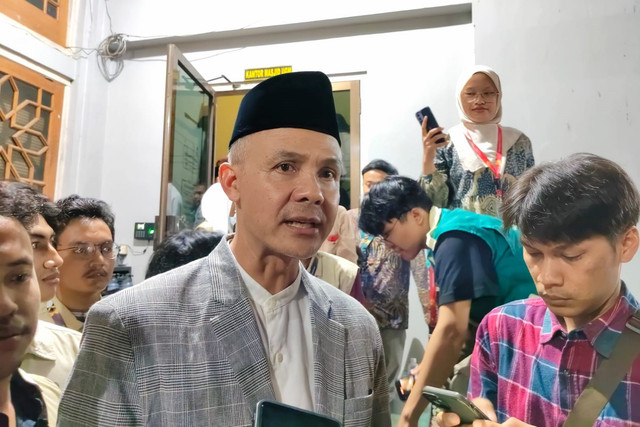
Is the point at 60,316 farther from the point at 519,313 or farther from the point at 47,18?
the point at 47,18

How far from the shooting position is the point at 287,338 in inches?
29.2

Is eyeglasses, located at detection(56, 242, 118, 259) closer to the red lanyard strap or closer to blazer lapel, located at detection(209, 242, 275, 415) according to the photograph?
blazer lapel, located at detection(209, 242, 275, 415)

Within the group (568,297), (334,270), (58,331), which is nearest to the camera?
(568,297)

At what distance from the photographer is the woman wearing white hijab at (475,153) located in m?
0.97

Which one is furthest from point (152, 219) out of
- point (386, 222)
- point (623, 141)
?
point (623, 141)

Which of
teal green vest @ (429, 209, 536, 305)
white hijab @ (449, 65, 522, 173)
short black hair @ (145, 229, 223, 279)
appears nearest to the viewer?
teal green vest @ (429, 209, 536, 305)

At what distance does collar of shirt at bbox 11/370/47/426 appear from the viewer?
64cm

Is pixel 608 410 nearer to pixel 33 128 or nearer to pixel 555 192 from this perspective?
pixel 555 192

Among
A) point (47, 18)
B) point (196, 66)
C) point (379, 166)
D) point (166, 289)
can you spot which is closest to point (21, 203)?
point (166, 289)

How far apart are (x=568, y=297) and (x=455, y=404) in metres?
0.24

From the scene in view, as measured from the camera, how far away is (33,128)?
6.10 ft

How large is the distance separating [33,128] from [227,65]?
2.76ft

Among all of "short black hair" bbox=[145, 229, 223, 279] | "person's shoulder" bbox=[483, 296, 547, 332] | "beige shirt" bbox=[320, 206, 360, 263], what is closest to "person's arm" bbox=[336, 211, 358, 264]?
"beige shirt" bbox=[320, 206, 360, 263]

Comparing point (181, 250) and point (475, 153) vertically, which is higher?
point (475, 153)
